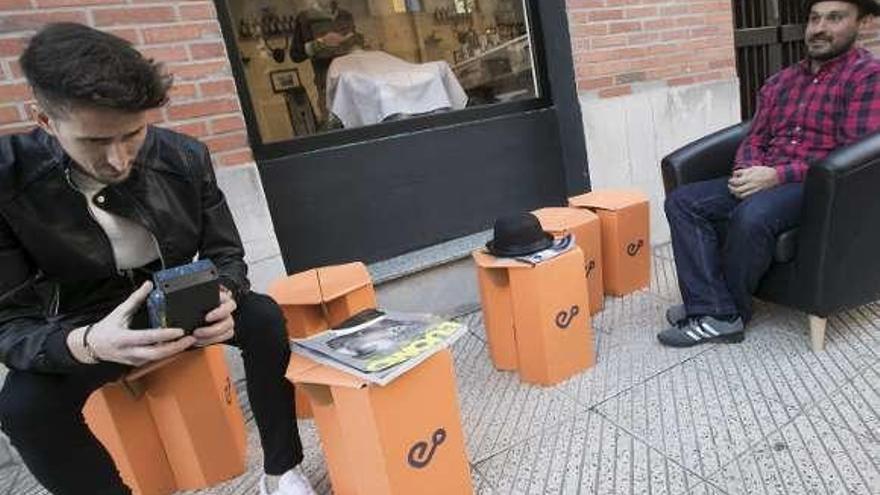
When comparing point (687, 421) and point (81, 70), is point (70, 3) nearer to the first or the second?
point (81, 70)

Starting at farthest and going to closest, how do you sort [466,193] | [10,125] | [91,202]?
[466,193] → [10,125] → [91,202]

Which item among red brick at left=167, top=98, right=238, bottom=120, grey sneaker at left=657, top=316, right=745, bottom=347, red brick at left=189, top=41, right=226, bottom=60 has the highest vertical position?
red brick at left=189, top=41, right=226, bottom=60

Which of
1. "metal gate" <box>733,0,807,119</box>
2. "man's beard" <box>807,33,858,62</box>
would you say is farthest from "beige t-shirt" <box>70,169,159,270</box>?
"metal gate" <box>733,0,807,119</box>

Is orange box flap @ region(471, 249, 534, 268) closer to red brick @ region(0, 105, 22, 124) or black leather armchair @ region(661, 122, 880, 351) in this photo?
black leather armchair @ region(661, 122, 880, 351)

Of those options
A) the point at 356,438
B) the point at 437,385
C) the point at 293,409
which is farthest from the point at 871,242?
the point at 293,409

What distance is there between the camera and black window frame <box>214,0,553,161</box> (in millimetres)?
2170

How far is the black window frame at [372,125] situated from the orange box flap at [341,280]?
0.66m

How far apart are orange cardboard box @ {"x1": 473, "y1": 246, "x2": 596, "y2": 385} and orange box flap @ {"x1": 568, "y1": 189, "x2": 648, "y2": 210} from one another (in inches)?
22.4

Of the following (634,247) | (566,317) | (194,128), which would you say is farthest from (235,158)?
(634,247)

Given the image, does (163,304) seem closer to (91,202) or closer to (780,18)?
(91,202)

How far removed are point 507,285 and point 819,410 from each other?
949 mm

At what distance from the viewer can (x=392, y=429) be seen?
121cm

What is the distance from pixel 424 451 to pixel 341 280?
710 mm

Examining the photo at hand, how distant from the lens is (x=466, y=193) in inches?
109
